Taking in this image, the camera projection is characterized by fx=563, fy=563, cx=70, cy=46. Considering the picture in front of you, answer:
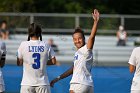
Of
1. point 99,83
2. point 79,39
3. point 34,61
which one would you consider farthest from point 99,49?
point 34,61

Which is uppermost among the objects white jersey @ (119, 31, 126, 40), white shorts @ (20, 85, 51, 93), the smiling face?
the smiling face

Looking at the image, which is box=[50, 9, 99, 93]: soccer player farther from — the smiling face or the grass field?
the grass field

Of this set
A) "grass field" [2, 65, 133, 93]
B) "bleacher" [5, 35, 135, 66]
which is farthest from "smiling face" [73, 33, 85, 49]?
"bleacher" [5, 35, 135, 66]

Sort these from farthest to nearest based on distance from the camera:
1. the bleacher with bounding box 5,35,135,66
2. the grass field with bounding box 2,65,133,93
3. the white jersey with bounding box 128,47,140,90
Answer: the bleacher with bounding box 5,35,135,66
the grass field with bounding box 2,65,133,93
the white jersey with bounding box 128,47,140,90

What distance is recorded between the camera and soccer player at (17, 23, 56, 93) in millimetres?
8914

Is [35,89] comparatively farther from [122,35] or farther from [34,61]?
[122,35]

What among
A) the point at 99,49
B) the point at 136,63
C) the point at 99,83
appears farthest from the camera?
the point at 99,49

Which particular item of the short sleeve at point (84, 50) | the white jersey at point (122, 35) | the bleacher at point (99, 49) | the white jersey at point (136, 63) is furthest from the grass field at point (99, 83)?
the white jersey at point (122, 35)

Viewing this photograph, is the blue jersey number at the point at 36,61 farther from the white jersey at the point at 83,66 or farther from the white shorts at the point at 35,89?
the white jersey at the point at 83,66

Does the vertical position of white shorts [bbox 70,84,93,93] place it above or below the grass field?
above

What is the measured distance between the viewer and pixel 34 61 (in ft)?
29.4

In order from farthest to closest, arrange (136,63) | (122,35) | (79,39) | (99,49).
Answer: (99,49), (122,35), (136,63), (79,39)

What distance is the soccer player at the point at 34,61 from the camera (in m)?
8.91

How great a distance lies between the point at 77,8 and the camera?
105ft
